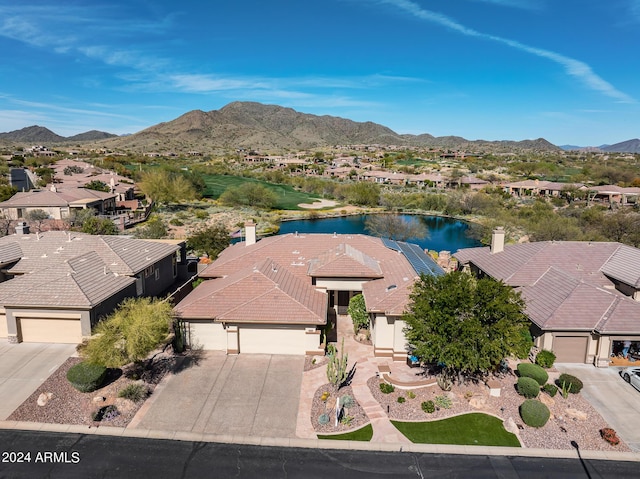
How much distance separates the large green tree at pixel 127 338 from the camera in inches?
687

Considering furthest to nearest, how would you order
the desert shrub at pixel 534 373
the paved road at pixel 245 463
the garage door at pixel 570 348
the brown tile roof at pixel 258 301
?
the brown tile roof at pixel 258 301 → the garage door at pixel 570 348 → the desert shrub at pixel 534 373 → the paved road at pixel 245 463

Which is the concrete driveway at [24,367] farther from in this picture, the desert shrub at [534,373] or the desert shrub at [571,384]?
the desert shrub at [571,384]

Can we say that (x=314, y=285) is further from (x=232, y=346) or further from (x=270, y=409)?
(x=270, y=409)

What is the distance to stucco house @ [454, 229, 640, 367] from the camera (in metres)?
20.4

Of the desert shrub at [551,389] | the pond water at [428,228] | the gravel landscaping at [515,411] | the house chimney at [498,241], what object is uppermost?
the house chimney at [498,241]

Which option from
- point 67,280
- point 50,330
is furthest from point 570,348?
point 50,330

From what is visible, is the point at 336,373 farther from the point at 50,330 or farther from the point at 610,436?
the point at 50,330

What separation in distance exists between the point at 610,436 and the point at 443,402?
591cm

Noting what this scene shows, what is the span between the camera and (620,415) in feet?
55.9

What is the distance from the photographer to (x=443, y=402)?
17.4 metres

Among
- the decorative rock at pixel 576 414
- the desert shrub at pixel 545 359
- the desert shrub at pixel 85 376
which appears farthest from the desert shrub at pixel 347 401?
the desert shrub at pixel 85 376

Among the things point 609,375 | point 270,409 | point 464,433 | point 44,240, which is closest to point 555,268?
point 609,375

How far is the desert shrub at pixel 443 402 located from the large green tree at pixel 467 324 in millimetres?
1448

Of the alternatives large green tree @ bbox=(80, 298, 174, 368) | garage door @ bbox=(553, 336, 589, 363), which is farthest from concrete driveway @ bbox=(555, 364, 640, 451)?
large green tree @ bbox=(80, 298, 174, 368)
